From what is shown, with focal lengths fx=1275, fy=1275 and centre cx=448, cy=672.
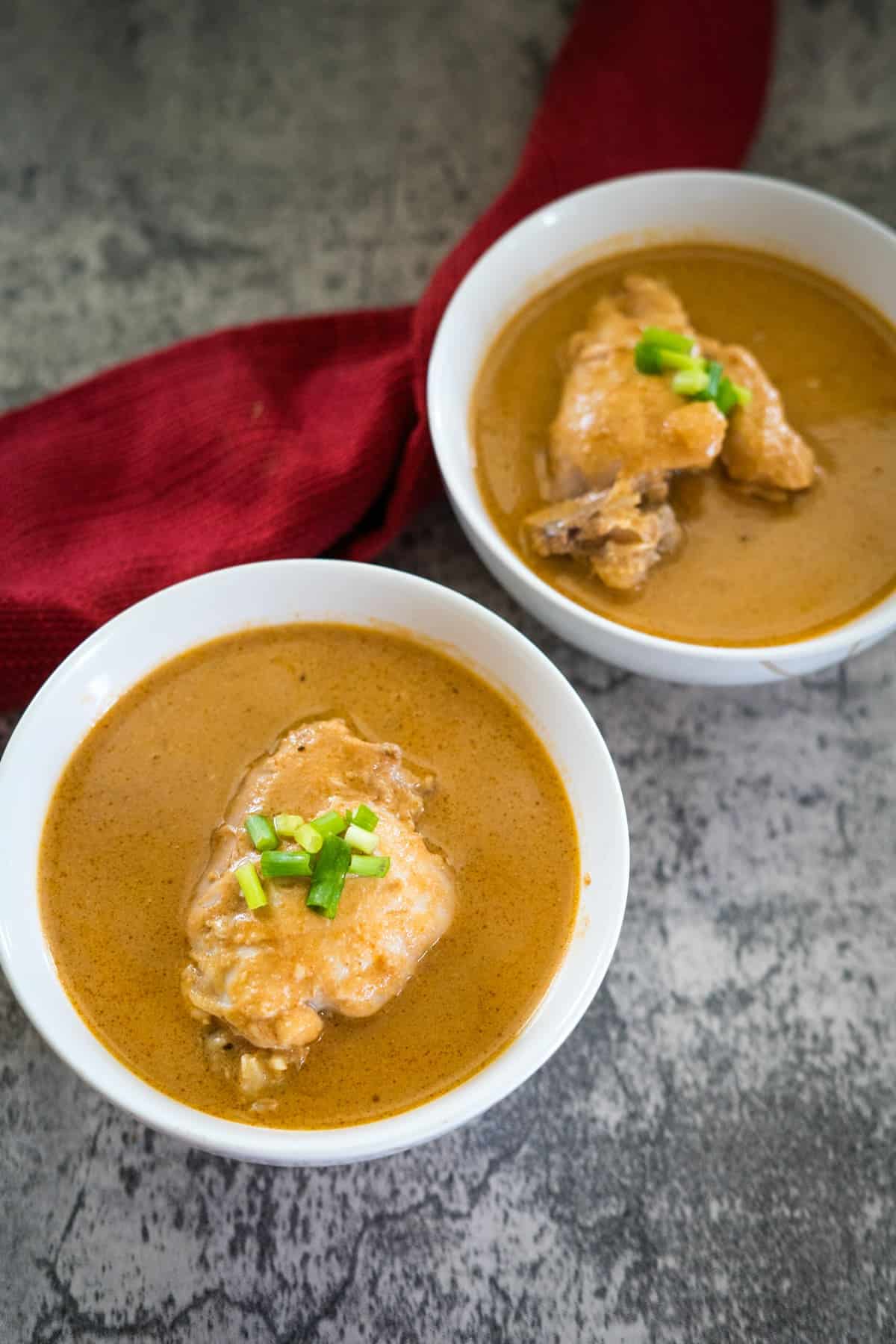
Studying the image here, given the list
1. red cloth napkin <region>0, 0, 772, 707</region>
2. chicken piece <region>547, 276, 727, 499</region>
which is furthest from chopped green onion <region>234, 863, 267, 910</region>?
chicken piece <region>547, 276, 727, 499</region>

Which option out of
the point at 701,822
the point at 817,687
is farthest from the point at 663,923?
the point at 817,687

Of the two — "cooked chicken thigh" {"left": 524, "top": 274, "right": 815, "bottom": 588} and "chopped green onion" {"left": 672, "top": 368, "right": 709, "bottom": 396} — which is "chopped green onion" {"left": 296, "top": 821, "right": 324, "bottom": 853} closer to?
"cooked chicken thigh" {"left": 524, "top": 274, "right": 815, "bottom": 588}

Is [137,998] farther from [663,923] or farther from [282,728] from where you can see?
[663,923]

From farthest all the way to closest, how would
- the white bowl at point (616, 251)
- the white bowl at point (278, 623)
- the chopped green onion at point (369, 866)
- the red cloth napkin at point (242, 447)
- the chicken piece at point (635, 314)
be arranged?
the chicken piece at point (635, 314) → the red cloth napkin at point (242, 447) → the white bowl at point (616, 251) → the chopped green onion at point (369, 866) → the white bowl at point (278, 623)

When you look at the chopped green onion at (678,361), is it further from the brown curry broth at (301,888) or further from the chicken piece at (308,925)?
the chicken piece at (308,925)

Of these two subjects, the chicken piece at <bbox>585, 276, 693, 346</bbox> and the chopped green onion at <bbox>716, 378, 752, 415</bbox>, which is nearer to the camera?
the chopped green onion at <bbox>716, 378, 752, 415</bbox>

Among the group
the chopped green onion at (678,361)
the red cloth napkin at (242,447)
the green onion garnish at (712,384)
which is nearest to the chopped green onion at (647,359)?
the chopped green onion at (678,361)
